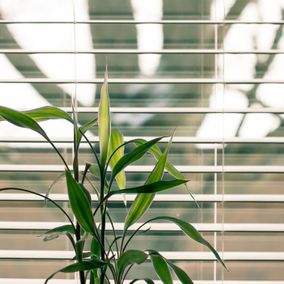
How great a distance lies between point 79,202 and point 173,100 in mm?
721

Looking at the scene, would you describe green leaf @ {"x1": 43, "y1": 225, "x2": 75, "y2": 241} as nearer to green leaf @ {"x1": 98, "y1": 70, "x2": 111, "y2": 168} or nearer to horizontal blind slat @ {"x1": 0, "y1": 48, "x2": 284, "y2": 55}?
green leaf @ {"x1": 98, "y1": 70, "x2": 111, "y2": 168}

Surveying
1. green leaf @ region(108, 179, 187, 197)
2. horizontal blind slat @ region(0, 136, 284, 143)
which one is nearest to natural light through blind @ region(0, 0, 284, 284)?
horizontal blind slat @ region(0, 136, 284, 143)

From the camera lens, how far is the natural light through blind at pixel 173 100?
1.84 meters

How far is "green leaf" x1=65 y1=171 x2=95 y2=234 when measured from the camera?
4.06ft

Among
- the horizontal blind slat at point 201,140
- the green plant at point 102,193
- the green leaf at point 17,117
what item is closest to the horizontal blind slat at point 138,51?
the horizontal blind slat at point 201,140

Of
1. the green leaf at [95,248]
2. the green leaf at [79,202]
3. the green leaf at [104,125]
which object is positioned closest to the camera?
the green leaf at [79,202]

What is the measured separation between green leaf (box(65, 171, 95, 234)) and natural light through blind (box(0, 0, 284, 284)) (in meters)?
0.57

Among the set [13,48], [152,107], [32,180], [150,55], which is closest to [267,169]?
[152,107]

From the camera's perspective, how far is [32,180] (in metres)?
1.85

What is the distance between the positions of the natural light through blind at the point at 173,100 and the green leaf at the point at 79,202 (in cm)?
57

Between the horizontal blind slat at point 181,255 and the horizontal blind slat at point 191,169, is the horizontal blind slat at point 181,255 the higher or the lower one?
the lower one

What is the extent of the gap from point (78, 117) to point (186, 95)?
1.26ft

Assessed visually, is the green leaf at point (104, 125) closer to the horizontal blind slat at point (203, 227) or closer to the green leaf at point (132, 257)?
the green leaf at point (132, 257)

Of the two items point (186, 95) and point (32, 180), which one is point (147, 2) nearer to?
point (186, 95)
